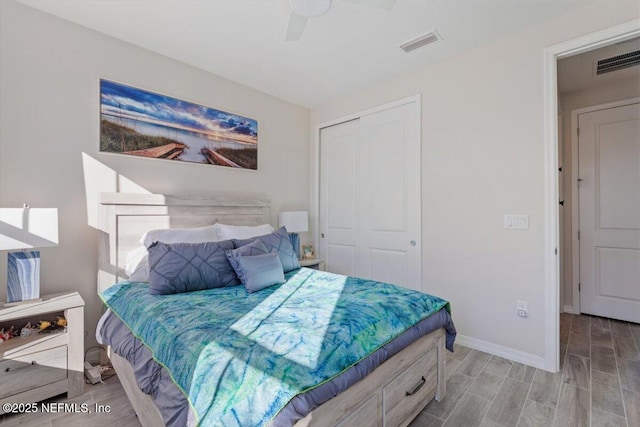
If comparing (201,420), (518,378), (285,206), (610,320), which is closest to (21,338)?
(201,420)

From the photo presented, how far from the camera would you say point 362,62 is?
3.08 metres

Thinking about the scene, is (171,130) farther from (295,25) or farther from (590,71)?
(590,71)

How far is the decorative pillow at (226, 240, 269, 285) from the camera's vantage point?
234cm

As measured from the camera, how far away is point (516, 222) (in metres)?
2.59

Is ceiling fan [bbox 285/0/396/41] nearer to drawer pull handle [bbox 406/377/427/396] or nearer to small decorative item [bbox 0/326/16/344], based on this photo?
drawer pull handle [bbox 406/377/427/396]

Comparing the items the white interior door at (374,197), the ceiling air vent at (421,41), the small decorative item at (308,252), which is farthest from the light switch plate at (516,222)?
the small decorative item at (308,252)

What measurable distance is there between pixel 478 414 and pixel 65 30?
159 inches

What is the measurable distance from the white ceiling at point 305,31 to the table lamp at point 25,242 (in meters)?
1.57

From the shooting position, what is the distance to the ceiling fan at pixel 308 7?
194 cm

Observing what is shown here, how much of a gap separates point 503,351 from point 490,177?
153cm

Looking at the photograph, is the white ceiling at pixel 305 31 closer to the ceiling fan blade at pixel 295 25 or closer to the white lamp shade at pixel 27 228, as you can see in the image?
the ceiling fan blade at pixel 295 25

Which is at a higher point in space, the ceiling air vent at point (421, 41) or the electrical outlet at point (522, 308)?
the ceiling air vent at point (421, 41)

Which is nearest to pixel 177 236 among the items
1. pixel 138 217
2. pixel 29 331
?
pixel 138 217

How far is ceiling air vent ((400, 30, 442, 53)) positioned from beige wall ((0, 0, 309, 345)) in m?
2.12
